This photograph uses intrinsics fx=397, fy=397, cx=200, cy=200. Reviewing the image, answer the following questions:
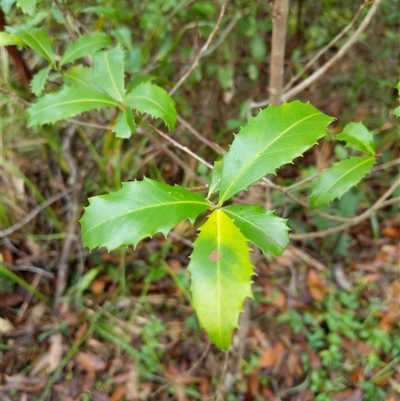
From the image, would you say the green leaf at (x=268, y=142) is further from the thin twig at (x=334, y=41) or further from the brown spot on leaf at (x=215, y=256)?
the thin twig at (x=334, y=41)

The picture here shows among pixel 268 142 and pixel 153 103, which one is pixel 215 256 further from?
pixel 153 103

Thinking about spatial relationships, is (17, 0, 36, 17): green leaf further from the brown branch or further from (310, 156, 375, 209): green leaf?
(310, 156, 375, 209): green leaf

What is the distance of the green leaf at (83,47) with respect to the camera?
3.57 ft

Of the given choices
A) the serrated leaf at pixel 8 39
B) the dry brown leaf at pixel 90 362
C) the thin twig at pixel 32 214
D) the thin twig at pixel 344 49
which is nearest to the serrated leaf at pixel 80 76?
the serrated leaf at pixel 8 39

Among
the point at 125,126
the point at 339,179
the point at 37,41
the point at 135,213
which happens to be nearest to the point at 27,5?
the point at 37,41

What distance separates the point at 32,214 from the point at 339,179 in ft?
5.11

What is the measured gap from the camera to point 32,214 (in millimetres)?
1979

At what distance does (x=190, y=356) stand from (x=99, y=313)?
1.53ft

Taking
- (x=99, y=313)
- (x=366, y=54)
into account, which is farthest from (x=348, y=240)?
(x=99, y=313)

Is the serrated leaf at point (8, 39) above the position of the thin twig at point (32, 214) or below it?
above

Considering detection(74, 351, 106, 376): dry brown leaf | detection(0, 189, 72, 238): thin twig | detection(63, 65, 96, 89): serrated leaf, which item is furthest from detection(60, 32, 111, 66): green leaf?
detection(74, 351, 106, 376): dry brown leaf

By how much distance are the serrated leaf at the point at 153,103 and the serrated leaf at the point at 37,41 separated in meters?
0.27

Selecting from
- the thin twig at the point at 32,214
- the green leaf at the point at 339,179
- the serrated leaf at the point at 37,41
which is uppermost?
the serrated leaf at the point at 37,41

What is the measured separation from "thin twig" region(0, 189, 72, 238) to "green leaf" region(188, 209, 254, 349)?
1.50 m
